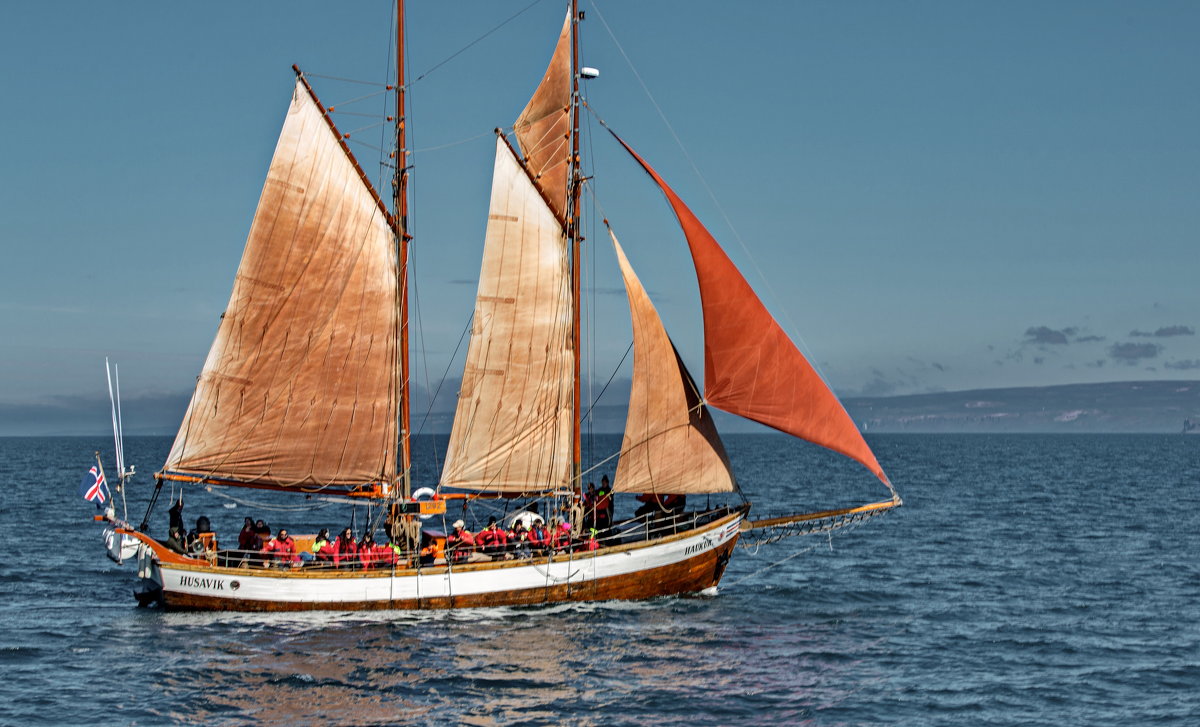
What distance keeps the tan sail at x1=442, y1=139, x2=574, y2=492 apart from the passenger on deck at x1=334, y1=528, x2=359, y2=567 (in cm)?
431

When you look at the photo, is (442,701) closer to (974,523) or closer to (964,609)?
(964,609)

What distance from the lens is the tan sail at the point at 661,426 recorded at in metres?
40.3

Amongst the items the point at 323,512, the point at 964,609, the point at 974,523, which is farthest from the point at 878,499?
the point at 964,609

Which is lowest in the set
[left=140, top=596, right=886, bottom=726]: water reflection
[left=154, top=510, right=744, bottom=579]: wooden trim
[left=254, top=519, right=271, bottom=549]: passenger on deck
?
[left=140, top=596, right=886, bottom=726]: water reflection

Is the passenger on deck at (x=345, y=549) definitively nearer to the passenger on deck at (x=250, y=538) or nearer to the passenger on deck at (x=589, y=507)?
the passenger on deck at (x=250, y=538)

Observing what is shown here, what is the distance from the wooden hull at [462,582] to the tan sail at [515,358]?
3.93 meters

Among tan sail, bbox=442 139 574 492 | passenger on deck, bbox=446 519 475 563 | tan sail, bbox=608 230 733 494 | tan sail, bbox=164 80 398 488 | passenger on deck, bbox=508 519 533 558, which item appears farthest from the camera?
tan sail, bbox=442 139 574 492

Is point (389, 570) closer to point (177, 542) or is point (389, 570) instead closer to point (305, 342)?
point (177, 542)

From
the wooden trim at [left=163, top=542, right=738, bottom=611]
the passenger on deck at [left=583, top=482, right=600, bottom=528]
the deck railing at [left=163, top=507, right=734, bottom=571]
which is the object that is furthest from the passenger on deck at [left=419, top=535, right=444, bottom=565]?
the passenger on deck at [left=583, top=482, right=600, bottom=528]

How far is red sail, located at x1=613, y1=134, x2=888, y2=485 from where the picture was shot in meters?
39.2

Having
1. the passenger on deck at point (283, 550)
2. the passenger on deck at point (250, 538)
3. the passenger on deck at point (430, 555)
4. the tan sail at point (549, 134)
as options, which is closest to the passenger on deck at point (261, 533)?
the passenger on deck at point (250, 538)

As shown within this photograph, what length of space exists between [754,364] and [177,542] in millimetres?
18208

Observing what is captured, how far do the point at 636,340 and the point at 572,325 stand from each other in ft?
7.73

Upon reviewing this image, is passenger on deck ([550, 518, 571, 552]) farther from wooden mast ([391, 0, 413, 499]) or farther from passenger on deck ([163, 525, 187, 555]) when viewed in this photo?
passenger on deck ([163, 525, 187, 555])
